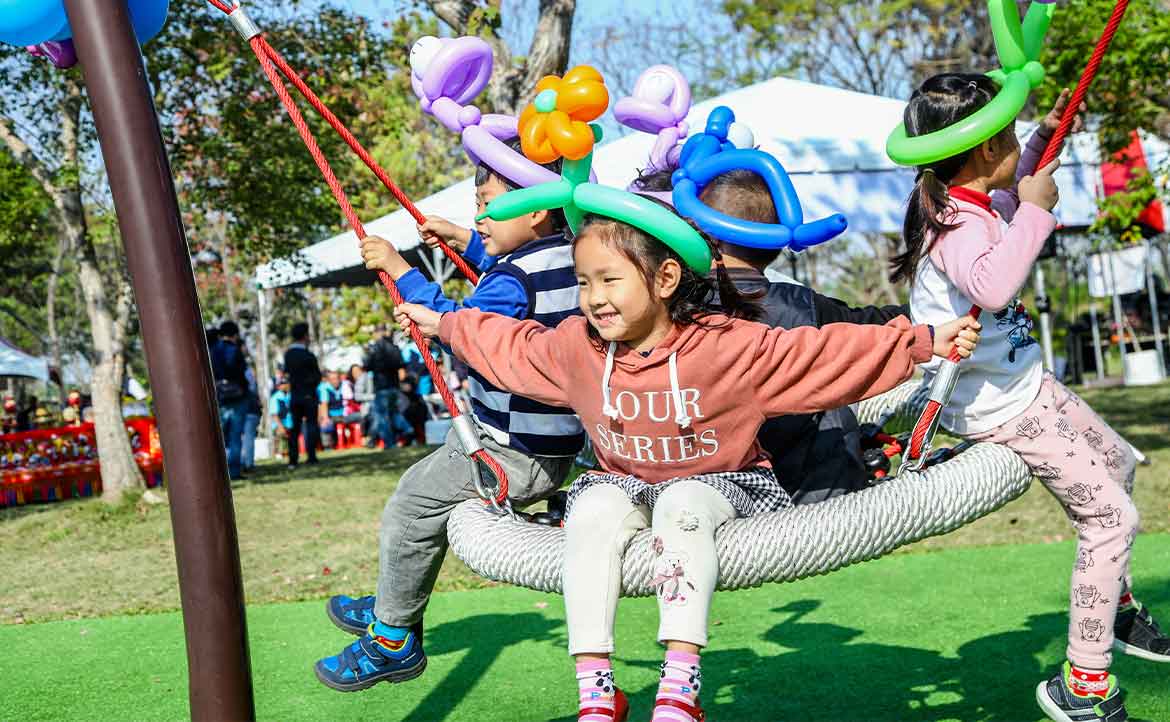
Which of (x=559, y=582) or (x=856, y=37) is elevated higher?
(x=856, y=37)

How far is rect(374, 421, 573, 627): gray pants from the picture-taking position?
3.19 metres

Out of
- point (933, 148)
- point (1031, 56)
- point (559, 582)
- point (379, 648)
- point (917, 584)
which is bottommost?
point (917, 584)

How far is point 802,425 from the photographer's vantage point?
2.90 meters

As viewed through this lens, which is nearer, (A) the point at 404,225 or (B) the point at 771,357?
(B) the point at 771,357

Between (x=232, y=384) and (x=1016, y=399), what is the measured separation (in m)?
11.1

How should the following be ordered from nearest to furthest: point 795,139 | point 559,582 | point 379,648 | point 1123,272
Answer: point 559,582 → point 379,648 → point 795,139 → point 1123,272

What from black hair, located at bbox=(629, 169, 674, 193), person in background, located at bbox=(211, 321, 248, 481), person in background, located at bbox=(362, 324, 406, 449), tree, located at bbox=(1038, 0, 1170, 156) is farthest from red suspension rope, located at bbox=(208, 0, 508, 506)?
person in background, located at bbox=(362, 324, 406, 449)

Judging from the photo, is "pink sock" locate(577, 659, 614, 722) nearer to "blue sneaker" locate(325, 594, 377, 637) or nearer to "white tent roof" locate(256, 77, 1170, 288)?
"blue sneaker" locate(325, 594, 377, 637)

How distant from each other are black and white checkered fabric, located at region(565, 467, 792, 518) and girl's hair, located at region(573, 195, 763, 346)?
321 mm

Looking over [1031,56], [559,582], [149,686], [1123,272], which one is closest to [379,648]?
[559,582]

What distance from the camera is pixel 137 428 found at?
549 inches

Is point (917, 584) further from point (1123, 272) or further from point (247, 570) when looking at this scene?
point (1123, 272)

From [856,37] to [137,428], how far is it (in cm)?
1264

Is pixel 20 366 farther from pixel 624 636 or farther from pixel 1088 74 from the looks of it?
pixel 1088 74
